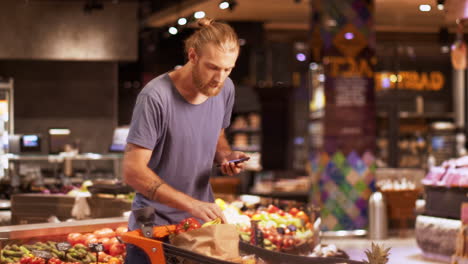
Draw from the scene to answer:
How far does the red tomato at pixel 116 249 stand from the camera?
4.36m

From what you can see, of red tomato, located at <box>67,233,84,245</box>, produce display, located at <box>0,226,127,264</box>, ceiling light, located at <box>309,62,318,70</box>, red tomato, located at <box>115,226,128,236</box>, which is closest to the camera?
produce display, located at <box>0,226,127,264</box>

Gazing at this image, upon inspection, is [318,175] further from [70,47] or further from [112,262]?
[112,262]

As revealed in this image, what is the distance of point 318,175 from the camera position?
10484 mm

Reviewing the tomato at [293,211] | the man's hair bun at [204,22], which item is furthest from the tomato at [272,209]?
the man's hair bun at [204,22]

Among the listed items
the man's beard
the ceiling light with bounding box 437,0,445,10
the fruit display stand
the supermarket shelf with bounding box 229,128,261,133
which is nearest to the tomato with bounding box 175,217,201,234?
the man's beard

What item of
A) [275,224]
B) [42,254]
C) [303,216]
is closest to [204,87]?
[42,254]

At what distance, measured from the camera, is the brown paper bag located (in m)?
2.65

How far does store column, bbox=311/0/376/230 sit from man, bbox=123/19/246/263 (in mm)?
7365

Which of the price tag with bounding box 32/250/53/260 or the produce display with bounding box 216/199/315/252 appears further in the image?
the produce display with bounding box 216/199/315/252

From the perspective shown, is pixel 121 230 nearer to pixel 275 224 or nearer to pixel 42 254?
pixel 42 254

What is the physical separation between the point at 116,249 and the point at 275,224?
173 cm

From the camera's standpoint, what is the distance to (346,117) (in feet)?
34.6

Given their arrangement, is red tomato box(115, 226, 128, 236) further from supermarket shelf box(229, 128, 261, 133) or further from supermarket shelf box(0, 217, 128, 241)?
supermarket shelf box(229, 128, 261, 133)

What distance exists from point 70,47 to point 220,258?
842 centimetres
